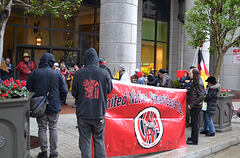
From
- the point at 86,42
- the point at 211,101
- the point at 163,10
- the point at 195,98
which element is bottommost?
the point at 211,101

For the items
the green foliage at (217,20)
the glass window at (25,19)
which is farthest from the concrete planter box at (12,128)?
the glass window at (25,19)

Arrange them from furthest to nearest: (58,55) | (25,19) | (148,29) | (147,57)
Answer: (147,57) < (148,29) < (58,55) < (25,19)

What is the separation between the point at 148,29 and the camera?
70.1 ft

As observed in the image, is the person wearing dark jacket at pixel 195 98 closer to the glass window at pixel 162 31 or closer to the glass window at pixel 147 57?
the glass window at pixel 147 57

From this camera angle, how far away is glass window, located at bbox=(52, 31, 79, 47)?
17000 millimetres

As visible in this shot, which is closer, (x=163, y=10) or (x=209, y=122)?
(x=209, y=122)

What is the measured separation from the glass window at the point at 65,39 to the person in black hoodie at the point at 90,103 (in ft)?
42.8

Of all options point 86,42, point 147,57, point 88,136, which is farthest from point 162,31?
point 88,136

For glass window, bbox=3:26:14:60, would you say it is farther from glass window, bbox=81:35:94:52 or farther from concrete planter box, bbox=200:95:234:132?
concrete planter box, bbox=200:95:234:132

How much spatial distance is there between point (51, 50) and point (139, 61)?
6701mm

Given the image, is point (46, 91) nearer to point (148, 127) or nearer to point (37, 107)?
point (37, 107)

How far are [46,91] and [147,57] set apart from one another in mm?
16682

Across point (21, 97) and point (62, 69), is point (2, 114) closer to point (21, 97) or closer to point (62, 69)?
point (21, 97)

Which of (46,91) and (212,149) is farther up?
(46,91)
